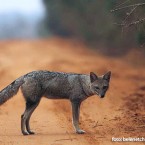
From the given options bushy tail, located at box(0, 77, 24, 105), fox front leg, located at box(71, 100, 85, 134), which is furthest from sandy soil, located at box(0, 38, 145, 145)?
bushy tail, located at box(0, 77, 24, 105)

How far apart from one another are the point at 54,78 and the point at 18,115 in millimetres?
2702

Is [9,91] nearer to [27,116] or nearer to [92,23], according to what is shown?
[27,116]

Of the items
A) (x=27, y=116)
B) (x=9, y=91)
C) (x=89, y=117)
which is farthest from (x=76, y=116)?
(x=89, y=117)

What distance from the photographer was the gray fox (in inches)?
492

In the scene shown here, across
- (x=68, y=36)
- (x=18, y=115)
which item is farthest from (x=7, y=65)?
(x=68, y=36)

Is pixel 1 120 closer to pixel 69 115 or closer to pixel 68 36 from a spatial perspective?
pixel 69 115

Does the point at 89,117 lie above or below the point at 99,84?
below

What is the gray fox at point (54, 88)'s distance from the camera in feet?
41.0

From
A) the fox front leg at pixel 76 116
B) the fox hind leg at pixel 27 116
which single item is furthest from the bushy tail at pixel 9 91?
the fox front leg at pixel 76 116

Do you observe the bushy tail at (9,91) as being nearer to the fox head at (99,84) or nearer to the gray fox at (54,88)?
the gray fox at (54,88)

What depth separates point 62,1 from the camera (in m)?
45.9

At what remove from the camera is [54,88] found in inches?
506

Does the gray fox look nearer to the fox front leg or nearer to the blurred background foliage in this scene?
the fox front leg

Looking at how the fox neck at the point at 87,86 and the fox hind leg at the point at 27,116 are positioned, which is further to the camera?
the fox neck at the point at 87,86
